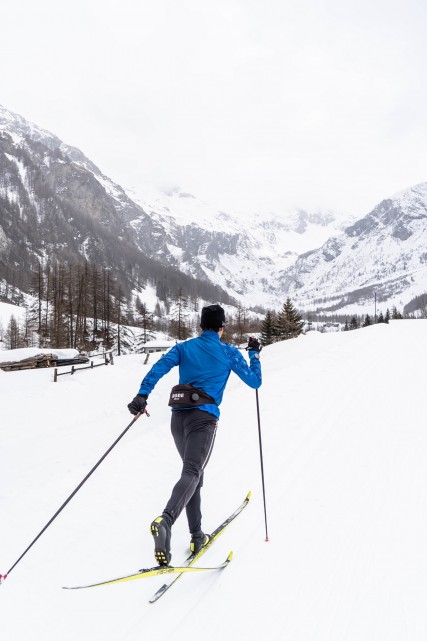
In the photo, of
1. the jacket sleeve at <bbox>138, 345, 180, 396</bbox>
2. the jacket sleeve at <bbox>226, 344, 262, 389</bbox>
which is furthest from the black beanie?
the jacket sleeve at <bbox>138, 345, 180, 396</bbox>

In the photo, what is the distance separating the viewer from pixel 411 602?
3283mm

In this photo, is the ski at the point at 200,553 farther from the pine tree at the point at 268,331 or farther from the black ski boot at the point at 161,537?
the pine tree at the point at 268,331

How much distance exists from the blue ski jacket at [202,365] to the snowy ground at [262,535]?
1749 mm

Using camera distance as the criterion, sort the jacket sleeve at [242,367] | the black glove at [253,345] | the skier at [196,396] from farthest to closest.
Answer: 1. the black glove at [253,345]
2. the jacket sleeve at [242,367]
3. the skier at [196,396]

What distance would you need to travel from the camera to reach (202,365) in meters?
4.01

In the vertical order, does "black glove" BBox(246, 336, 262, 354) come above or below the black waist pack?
above

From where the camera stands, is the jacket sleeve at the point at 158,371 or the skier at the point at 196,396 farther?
the jacket sleeve at the point at 158,371

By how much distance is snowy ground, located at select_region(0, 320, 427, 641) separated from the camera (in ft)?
10.4

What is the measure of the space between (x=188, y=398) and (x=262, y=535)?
204 cm

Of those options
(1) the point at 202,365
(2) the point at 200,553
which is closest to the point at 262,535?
(2) the point at 200,553

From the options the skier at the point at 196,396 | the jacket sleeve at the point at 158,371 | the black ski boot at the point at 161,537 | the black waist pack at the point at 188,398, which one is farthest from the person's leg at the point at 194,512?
the jacket sleeve at the point at 158,371

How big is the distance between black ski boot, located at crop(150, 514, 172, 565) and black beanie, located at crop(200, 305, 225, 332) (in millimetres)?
2004

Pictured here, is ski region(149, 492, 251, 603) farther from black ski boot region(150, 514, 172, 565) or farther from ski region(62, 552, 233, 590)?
black ski boot region(150, 514, 172, 565)

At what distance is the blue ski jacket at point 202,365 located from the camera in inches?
156
